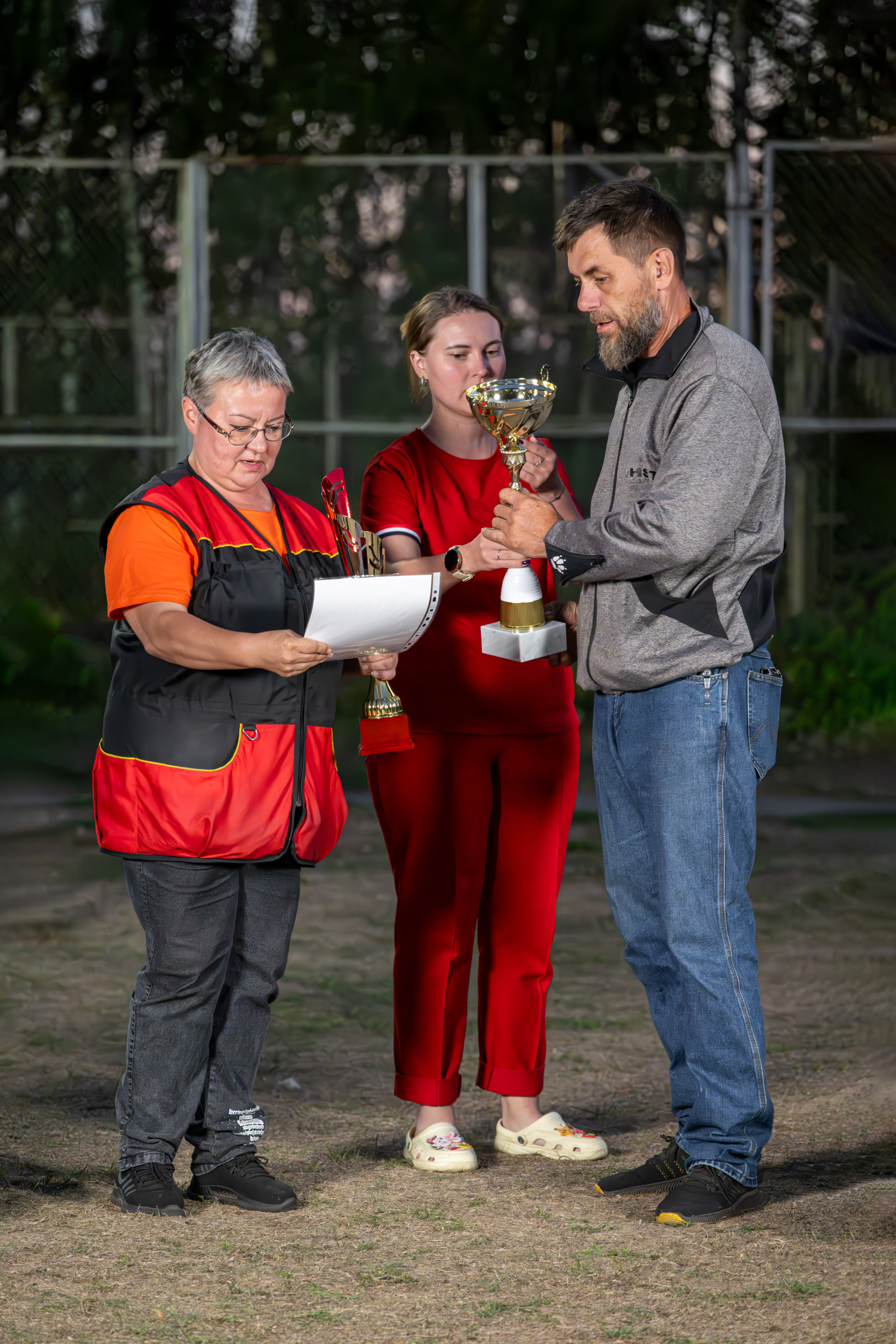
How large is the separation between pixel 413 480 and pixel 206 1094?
137 centimetres

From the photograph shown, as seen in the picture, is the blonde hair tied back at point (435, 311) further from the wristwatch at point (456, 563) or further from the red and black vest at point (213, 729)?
the red and black vest at point (213, 729)

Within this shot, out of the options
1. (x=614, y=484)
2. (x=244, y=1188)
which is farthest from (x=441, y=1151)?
(x=614, y=484)

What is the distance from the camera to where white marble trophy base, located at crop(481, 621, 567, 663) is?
3174 millimetres

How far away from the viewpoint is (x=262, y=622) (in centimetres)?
304

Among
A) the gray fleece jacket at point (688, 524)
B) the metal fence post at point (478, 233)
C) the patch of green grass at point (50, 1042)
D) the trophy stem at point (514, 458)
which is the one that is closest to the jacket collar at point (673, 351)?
the gray fleece jacket at point (688, 524)

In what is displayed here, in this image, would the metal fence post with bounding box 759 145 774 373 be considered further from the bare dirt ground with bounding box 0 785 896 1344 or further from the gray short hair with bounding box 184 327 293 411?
the gray short hair with bounding box 184 327 293 411

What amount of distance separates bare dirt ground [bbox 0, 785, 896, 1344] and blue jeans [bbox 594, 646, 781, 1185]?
229 millimetres

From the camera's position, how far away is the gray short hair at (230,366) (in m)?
3.03

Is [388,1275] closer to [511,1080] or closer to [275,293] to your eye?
[511,1080]

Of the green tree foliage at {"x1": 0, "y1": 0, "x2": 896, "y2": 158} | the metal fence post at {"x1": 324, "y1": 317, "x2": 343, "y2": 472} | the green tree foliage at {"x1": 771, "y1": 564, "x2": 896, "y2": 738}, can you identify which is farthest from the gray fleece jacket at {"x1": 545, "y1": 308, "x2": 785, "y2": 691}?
the green tree foliage at {"x1": 0, "y1": 0, "x2": 896, "y2": 158}

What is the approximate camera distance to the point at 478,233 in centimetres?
1002

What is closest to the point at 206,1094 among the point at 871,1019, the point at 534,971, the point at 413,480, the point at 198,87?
the point at 534,971

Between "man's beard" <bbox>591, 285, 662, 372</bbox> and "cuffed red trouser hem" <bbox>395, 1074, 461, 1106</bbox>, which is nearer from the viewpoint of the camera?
"man's beard" <bbox>591, 285, 662, 372</bbox>

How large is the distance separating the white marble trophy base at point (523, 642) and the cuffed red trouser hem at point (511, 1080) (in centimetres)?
98
